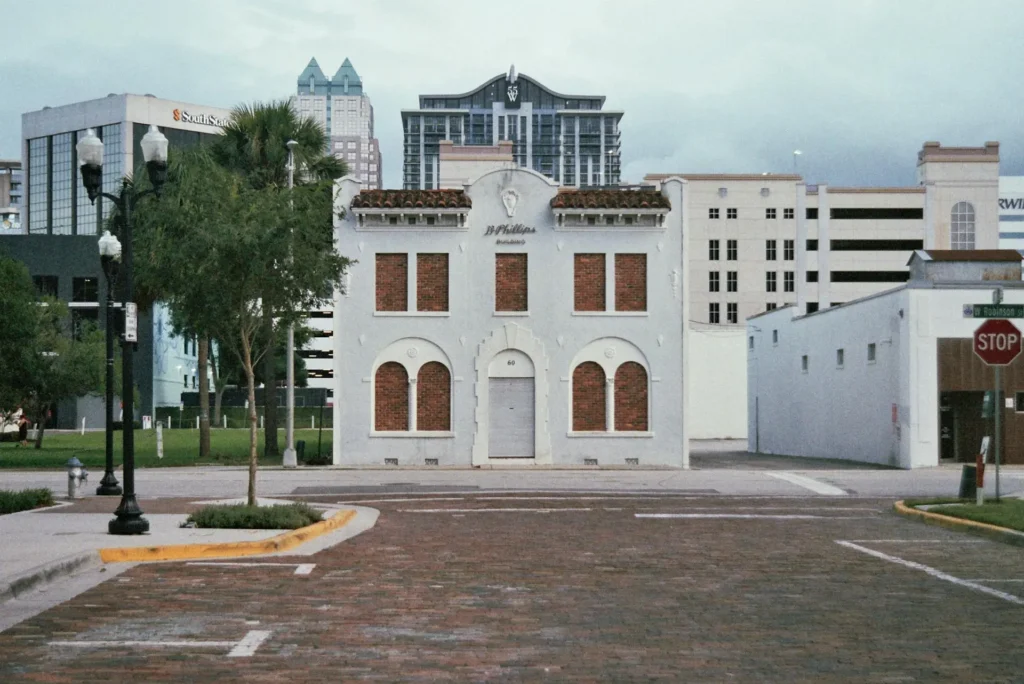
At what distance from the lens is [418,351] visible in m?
39.0

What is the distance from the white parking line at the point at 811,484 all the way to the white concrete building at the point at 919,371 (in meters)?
8.31

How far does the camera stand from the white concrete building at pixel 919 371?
4009cm

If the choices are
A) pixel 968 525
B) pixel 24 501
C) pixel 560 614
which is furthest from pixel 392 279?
pixel 560 614

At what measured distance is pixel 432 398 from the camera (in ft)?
128

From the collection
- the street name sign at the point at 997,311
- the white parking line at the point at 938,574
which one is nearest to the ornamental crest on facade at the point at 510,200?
the street name sign at the point at 997,311

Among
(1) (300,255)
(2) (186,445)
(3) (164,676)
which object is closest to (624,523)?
(1) (300,255)

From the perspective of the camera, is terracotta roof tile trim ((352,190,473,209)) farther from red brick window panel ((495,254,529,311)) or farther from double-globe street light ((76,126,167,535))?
double-globe street light ((76,126,167,535))

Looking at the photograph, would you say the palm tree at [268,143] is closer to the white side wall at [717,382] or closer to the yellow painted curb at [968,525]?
the yellow painted curb at [968,525]

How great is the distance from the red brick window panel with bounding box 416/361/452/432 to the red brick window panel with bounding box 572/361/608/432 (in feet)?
13.0

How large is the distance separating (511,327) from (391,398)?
14.3ft

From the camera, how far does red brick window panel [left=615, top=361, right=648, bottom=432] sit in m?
39.0

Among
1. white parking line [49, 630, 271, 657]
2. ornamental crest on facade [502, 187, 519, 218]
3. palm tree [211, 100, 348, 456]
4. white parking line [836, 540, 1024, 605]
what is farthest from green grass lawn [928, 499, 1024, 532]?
palm tree [211, 100, 348, 456]

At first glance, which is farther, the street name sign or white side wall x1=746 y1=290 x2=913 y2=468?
white side wall x1=746 y1=290 x2=913 y2=468

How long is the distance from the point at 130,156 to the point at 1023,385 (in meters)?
144
